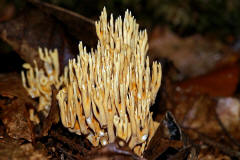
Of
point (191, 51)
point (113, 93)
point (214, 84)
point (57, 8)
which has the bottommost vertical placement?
point (214, 84)

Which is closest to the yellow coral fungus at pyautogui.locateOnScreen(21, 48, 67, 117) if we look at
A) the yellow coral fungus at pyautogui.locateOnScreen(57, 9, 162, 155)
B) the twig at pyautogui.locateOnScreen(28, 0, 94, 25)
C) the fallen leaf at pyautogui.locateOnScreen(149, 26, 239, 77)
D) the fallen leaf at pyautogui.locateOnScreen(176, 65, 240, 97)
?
the yellow coral fungus at pyautogui.locateOnScreen(57, 9, 162, 155)

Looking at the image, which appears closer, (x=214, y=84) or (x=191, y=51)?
(x=214, y=84)

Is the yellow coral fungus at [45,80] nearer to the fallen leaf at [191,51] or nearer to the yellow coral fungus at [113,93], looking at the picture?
the yellow coral fungus at [113,93]

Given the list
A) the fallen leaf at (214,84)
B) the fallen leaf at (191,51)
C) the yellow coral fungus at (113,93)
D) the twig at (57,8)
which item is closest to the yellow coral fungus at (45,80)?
the yellow coral fungus at (113,93)

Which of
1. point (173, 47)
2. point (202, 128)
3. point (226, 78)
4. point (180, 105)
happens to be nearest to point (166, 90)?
point (180, 105)

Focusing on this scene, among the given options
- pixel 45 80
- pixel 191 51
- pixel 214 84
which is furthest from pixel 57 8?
pixel 191 51

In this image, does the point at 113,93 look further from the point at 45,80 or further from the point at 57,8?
the point at 57,8

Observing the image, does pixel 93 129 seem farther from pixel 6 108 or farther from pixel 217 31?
pixel 217 31
